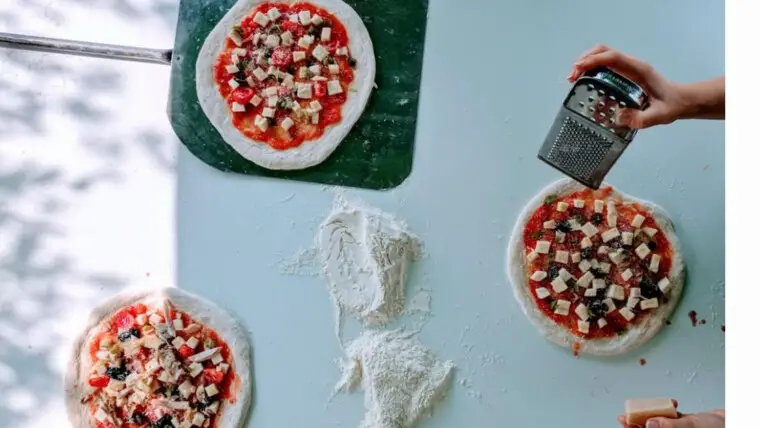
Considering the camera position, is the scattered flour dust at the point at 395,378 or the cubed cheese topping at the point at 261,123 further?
the cubed cheese topping at the point at 261,123

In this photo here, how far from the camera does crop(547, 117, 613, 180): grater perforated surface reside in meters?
2.44

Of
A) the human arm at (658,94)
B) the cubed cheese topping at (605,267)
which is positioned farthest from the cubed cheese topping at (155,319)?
the human arm at (658,94)

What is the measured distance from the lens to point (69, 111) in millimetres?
3186

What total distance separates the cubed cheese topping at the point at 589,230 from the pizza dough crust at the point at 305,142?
3.38 feet

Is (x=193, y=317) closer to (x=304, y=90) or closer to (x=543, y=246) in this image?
(x=304, y=90)

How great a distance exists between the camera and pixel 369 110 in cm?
304

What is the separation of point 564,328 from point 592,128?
0.86m

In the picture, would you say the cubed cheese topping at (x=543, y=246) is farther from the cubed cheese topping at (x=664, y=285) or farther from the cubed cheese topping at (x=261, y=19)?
the cubed cheese topping at (x=261, y=19)

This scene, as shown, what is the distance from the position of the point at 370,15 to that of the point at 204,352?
158 cm

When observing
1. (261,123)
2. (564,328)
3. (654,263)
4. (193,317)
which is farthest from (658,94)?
(193,317)

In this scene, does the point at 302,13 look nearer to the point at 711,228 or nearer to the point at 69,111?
the point at 69,111

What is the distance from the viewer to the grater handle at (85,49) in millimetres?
3150
